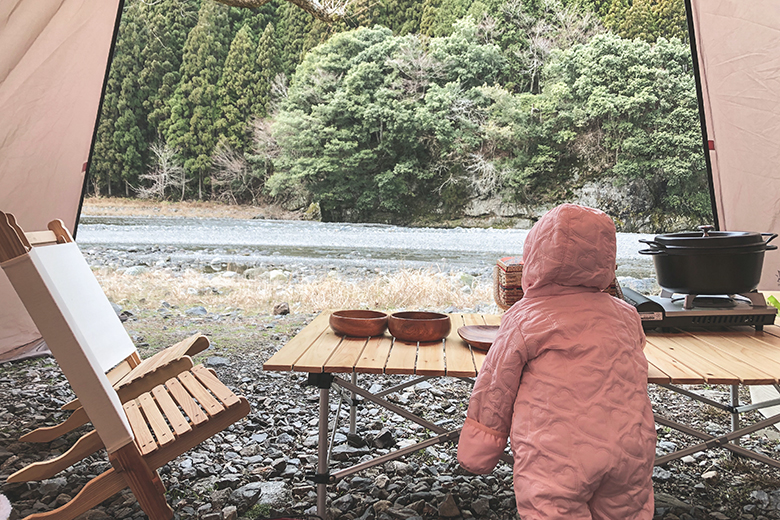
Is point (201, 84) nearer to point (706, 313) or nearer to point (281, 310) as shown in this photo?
point (281, 310)

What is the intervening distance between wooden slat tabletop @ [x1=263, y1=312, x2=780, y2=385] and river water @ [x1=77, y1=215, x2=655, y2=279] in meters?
Result: 5.09

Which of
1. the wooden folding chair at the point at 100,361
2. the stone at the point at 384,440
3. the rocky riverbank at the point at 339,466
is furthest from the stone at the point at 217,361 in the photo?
the stone at the point at 384,440

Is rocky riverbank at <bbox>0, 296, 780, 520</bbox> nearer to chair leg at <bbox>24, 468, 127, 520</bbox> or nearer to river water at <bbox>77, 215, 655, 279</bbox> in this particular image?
chair leg at <bbox>24, 468, 127, 520</bbox>

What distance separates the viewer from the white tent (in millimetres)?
2281

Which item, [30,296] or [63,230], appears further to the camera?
[63,230]

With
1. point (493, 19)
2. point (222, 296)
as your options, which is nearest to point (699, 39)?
point (222, 296)

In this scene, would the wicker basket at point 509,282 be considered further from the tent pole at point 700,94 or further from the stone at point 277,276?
the stone at point 277,276

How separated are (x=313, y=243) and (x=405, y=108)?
8.38 ft

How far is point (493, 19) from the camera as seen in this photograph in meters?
8.22

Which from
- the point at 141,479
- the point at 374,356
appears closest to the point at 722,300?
the point at 374,356

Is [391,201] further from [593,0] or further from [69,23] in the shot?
[69,23]

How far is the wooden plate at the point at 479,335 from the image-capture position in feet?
4.33

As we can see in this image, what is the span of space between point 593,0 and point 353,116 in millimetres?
4088

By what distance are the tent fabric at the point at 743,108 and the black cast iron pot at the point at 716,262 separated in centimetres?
121
